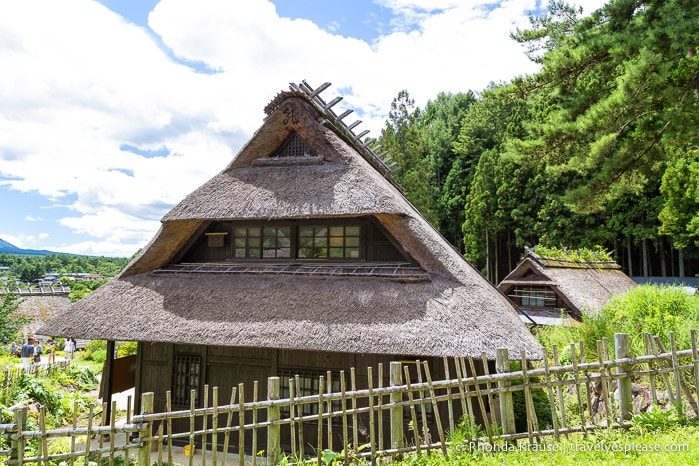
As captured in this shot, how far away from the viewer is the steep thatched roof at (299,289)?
6727mm

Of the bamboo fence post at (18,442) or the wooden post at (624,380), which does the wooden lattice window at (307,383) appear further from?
the wooden post at (624,380)

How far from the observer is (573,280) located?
1673cm

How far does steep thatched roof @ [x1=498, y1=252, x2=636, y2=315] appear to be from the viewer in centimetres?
1584

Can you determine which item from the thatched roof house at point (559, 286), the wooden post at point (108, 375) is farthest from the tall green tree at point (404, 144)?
the wooden post at point (108, 375)

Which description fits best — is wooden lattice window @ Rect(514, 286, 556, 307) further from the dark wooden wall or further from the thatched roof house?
the dark wooden wall

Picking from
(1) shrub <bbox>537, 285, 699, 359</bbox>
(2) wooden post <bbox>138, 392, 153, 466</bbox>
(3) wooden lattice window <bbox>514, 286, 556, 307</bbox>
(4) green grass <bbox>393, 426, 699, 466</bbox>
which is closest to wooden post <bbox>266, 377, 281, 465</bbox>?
(2) wooden post <bbox>138, 392, 153, 466</bbox>

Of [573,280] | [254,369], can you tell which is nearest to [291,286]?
[254,369]

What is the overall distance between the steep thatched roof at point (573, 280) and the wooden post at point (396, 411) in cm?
1272

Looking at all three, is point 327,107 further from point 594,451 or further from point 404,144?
point 404,144

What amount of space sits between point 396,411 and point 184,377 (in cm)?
560

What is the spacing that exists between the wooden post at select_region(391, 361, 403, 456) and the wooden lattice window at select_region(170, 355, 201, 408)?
5.17m

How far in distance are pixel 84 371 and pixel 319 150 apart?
12.4 m

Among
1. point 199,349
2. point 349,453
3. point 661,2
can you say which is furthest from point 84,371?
point 661,2

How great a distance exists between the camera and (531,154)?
9734 millimetres
